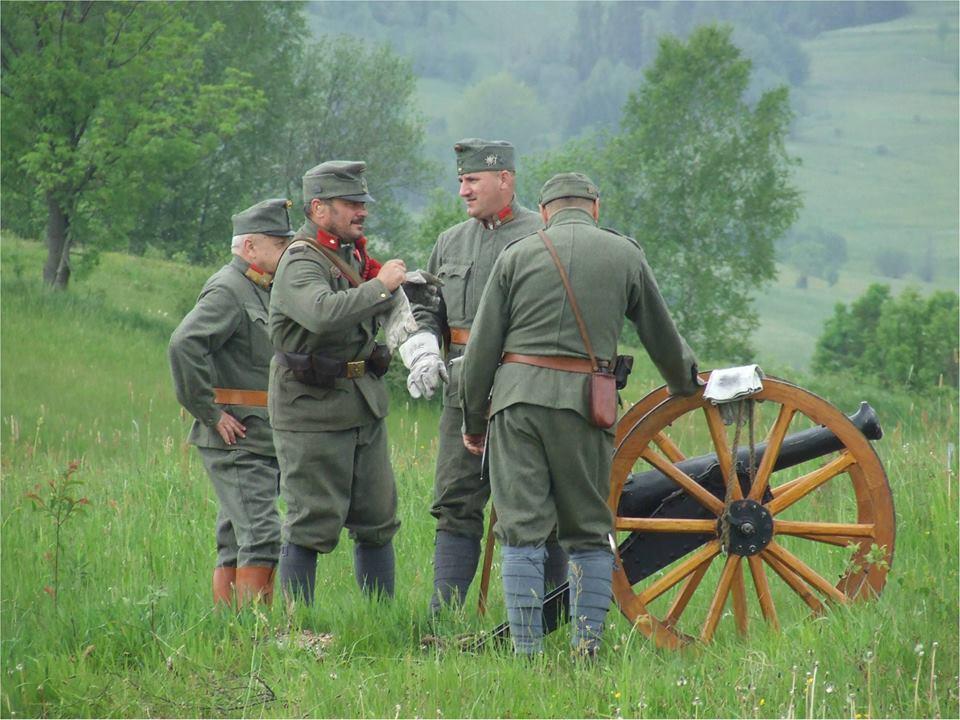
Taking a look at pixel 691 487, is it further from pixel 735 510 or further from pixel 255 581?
pixel 255 581

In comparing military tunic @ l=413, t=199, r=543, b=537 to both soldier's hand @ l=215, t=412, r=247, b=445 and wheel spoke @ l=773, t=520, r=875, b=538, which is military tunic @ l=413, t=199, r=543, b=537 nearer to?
soldier's hand @ l=215, t=412, r=247, b=445

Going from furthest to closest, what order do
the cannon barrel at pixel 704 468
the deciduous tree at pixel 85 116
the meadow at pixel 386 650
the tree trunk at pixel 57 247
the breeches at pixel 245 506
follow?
the tree trunk at pixel 57 247
the deciduous tree at pixel 85 116
the breeches at pixel 245 506
the cannon barrel at pixel 704 468
the meadow at pixel 386 650

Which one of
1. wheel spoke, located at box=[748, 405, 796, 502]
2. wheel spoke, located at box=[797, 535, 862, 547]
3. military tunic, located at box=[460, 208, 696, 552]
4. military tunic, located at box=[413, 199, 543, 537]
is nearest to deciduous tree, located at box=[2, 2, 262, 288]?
military tunic, located at box=[413, 199, 543, 537]

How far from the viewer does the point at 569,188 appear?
542 centimetres

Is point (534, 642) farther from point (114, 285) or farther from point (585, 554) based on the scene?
point (114, 285)

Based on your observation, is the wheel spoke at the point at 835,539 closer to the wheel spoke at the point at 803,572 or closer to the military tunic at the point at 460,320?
the wheel spoke at the point at 803,572

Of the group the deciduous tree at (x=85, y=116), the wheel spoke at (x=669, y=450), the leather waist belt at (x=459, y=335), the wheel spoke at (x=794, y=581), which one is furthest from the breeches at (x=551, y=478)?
the deciduous tree at (x=85, y=116)

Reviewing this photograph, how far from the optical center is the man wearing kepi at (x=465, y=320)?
20.0ft

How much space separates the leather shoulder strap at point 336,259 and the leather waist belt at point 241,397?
0.94 meters

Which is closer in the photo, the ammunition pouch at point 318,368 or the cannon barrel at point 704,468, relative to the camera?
the cannon barrel at point 704,468

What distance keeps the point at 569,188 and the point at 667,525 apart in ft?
4.73

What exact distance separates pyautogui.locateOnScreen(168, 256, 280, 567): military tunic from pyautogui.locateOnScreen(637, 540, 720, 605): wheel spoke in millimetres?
1846

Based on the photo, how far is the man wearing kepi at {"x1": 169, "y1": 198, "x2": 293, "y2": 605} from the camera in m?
6.23

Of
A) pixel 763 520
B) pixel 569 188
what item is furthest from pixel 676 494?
pixel 569 188
